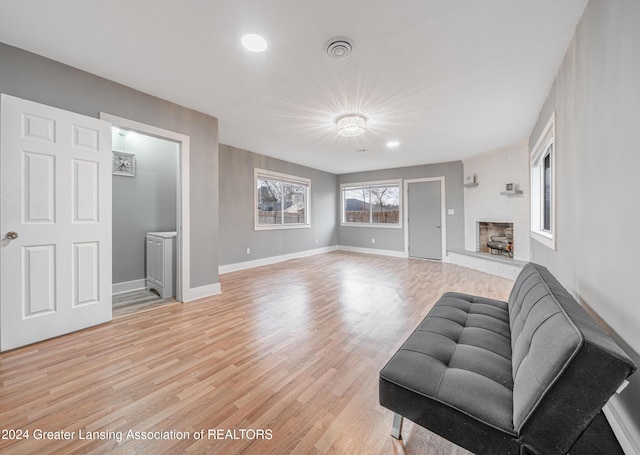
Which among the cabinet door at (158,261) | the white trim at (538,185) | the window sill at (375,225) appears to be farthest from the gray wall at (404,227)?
the cabinet door at (158,261)

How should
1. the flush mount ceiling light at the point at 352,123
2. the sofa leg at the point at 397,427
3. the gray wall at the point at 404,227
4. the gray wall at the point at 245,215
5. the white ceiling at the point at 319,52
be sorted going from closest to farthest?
the sofa leg at the point at 397,427 < the white ceiling at the point at 319,52 < the flush mount ceiling light at the point at 352,123 < the gray wall at the point at 245,215 < the gray wall at the point at 404,227

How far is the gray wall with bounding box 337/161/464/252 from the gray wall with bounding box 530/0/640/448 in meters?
4.17

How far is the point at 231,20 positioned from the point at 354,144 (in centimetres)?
327

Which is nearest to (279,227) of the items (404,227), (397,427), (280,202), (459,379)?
(280,202)

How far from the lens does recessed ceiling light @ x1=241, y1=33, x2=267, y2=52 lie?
1949mm

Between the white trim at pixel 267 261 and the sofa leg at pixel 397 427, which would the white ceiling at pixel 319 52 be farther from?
the white trim at pixel 267 261

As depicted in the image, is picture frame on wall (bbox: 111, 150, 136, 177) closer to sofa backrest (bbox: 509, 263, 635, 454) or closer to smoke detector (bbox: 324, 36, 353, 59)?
smoke detector (bbox: 324, 36, 353, 59)

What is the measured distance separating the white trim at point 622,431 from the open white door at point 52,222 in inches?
148

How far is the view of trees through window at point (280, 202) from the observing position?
5859 mm

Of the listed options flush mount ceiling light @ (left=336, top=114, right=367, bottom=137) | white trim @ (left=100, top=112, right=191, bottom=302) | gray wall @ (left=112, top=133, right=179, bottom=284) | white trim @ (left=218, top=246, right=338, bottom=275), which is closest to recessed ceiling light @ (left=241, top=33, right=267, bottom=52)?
flush mount ceiling light @ (left=336, top=114, right=367, bottom=137)

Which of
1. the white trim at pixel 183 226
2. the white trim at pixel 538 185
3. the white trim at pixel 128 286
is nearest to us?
the white trim at pixel 538 185

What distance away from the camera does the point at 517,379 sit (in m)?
0.99

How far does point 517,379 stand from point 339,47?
7.76 feet

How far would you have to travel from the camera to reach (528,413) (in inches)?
32.0
